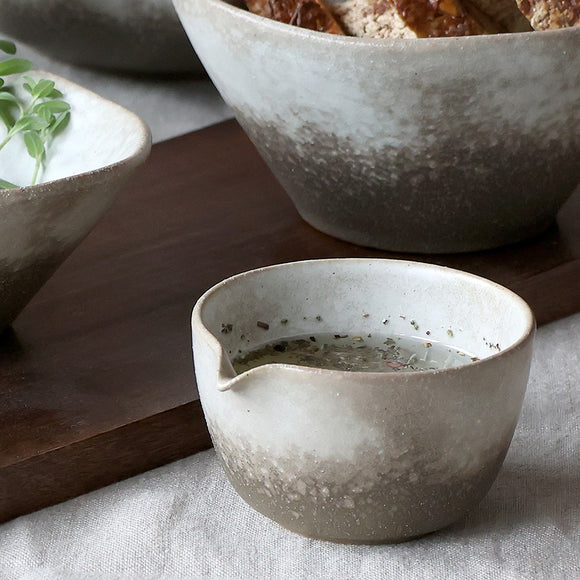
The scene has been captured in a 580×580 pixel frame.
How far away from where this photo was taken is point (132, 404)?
2.19 feet

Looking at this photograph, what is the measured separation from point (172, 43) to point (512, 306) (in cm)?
60

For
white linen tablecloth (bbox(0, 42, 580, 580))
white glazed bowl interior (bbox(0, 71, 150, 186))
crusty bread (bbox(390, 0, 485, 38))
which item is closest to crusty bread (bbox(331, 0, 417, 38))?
crusty bread (bbox(390, 0, 485, 38))

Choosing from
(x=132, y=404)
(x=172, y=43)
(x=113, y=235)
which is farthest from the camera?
(x=172, y=43)

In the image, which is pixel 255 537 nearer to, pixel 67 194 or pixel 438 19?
pixel 67 194

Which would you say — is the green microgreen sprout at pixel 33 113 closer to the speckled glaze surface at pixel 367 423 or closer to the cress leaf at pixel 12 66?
the cress leaf at pixel 12 66

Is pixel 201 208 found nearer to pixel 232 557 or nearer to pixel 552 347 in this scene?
pixel 552 347

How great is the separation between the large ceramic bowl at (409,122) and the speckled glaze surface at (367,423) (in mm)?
168

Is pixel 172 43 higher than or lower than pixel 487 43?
lower

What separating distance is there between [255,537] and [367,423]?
11 centimetres

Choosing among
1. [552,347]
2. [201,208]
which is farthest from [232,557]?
[201,208]

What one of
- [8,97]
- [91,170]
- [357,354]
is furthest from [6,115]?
[357,354]

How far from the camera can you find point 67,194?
662 millimetres

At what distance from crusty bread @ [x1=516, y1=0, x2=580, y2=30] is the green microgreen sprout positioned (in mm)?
313

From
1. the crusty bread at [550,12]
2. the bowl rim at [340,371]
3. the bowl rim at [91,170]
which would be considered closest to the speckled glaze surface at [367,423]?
the bowl rim at [340,371]
